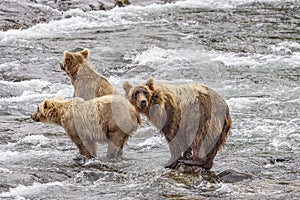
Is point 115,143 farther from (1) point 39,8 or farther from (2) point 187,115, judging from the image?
(1) point 39,8

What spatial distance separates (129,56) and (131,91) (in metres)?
8.05

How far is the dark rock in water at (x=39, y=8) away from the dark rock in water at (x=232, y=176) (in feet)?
39.8

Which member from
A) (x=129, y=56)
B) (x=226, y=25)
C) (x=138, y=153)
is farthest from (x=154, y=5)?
(x=138, y=153)

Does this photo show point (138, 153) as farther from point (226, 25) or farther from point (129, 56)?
point (226, 25)

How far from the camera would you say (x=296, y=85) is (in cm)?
1296

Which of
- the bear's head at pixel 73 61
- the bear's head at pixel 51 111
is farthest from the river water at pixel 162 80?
the bear's head at pixel 73 61

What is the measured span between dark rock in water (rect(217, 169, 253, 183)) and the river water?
8cm

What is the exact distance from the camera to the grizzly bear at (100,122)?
877 centimetres

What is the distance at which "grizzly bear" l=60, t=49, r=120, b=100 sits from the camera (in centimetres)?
1023

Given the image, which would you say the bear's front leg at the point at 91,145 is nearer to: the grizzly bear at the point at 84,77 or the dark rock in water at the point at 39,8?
the grizzly bear at the point at 84,77

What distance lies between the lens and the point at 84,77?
10.4 meters

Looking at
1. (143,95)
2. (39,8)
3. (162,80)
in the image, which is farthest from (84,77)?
(39,8)

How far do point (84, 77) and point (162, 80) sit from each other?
3.56 metres

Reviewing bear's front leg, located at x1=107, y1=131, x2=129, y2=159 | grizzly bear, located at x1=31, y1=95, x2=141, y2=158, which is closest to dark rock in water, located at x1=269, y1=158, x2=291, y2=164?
grizzly bear, located at x1=31, y1=95, x2=141, y2=158
